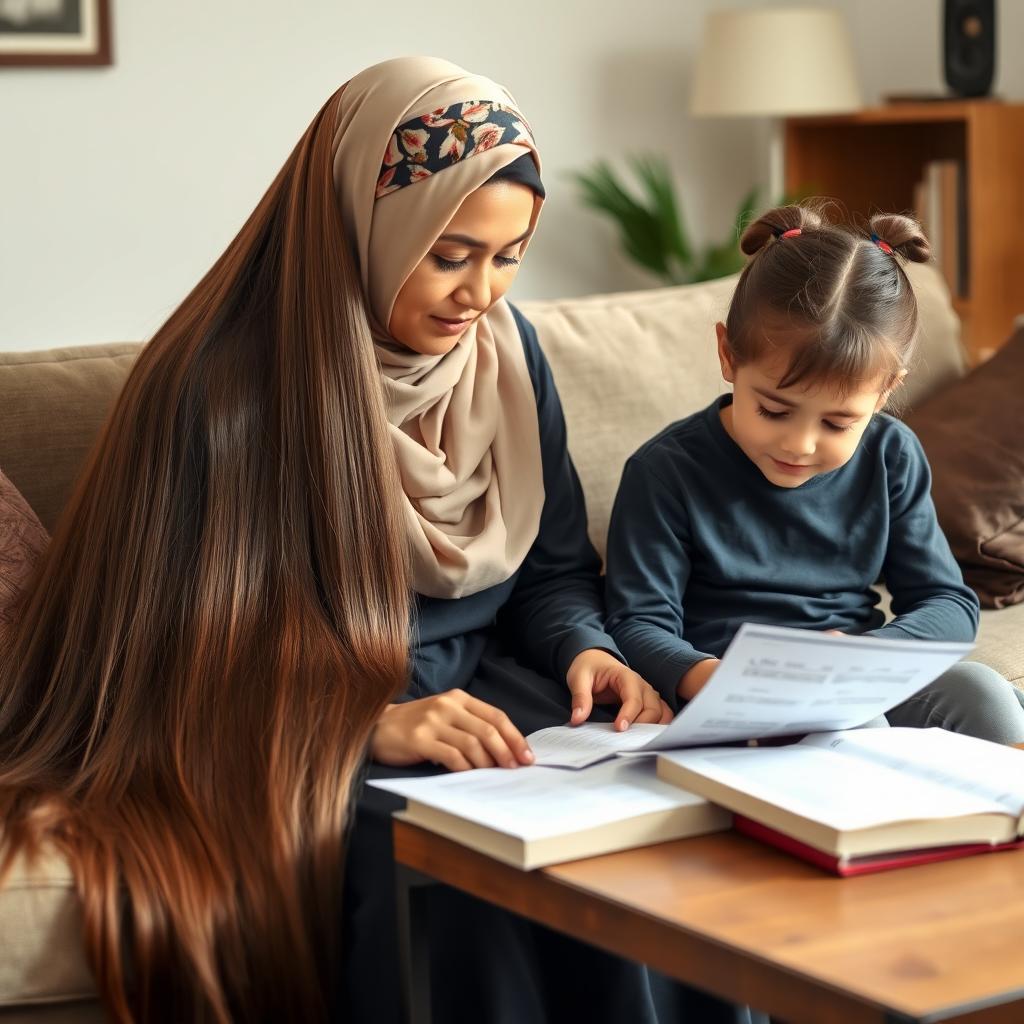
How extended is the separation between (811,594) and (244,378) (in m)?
0.67

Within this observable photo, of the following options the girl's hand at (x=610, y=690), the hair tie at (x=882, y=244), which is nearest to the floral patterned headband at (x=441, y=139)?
the hair tie at (x=882, y=244)

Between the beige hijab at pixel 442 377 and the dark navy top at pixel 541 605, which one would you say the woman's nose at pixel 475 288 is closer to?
the beige hijab at pixel 442 377

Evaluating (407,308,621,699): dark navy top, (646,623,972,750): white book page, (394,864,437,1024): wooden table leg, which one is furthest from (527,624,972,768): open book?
(407,308,621,699): dark navy top

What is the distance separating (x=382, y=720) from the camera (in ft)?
4.53

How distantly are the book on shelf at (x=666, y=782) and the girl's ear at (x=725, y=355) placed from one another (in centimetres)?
51

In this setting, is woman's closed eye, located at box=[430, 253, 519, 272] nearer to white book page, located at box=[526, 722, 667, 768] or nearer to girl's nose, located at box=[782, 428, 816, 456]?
girl's nose, located at box=[782, 428, 816, 456]

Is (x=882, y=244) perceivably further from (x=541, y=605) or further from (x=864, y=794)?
(x=864, y=794)

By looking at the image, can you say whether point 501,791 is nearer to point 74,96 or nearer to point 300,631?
point 300,631

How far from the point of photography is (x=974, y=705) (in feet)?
5.05

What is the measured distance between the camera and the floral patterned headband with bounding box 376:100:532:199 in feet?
4.98

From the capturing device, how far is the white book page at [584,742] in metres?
1.22

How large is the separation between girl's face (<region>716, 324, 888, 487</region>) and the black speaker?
261 cm

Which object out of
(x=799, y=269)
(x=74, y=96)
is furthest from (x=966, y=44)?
(x=799, y=269)

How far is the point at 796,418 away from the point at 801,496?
0.53ft
